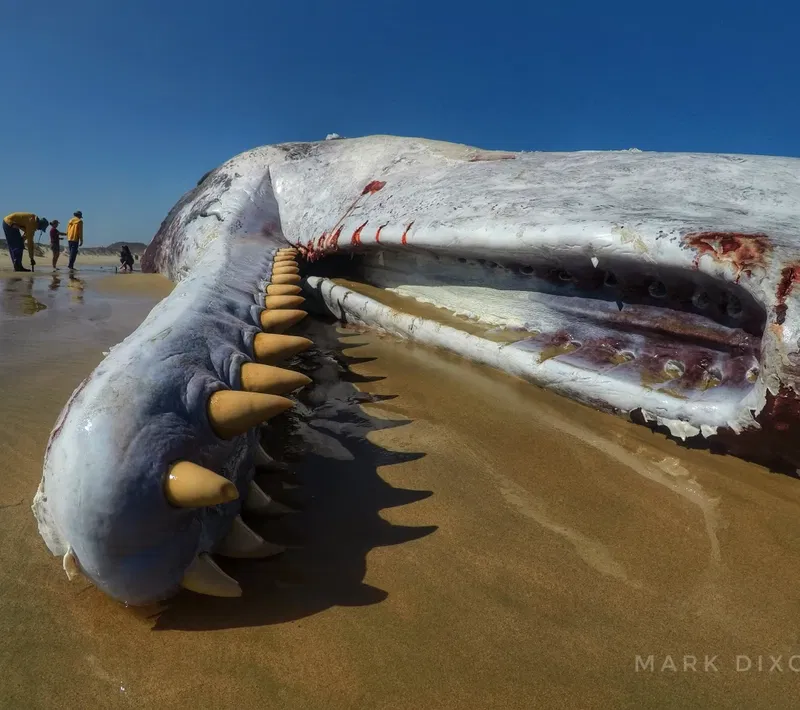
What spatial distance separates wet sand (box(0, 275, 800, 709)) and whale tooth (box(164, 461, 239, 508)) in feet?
0.73

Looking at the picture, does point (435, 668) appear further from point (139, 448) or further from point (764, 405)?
point (764, 405)

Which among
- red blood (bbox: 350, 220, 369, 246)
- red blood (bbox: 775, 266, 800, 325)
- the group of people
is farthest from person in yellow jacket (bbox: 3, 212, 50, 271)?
red blood (bbox: 775, 266, 800, 325)

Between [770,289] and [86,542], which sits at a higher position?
Result: [770,289]

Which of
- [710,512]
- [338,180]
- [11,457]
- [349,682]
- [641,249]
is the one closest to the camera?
[349,682]

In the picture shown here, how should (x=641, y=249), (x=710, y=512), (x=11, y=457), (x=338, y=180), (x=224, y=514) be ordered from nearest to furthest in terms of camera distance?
(x=224, y=514) → (x=710, y=512) → (x=11, y=457) → (x=641, y=249) → (x=338, y=180)

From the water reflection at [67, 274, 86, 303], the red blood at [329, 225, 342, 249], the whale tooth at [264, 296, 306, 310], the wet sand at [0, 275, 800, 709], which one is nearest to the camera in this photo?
the wet sand at [0, 275, 800, 709]

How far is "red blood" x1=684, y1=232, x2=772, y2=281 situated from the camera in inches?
52.4

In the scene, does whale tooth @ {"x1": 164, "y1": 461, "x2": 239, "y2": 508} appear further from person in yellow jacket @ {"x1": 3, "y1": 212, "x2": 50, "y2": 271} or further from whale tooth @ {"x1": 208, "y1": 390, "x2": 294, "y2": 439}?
person in yellow jacket @ {"x1": 3, "y1": 212, "x2": 50, "y2": 271}

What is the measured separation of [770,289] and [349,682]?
1.22 meters

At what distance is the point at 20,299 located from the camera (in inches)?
158

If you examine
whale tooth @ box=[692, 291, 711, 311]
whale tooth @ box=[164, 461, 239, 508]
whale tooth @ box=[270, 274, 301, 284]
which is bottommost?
whale tooth @ box=[164, 461, 239, 508]

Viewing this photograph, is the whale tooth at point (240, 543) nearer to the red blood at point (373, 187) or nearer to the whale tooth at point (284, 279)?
the whale tooth at point (284, 279)

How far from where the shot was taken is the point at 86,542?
0.83m

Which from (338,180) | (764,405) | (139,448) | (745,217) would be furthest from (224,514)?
(338,180)
